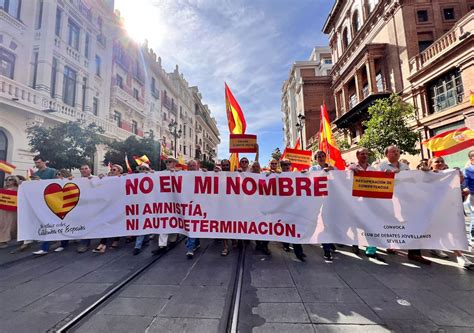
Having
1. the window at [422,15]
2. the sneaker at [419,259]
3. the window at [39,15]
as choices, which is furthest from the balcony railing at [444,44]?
the window at [39,15]

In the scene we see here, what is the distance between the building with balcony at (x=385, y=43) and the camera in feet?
61.0

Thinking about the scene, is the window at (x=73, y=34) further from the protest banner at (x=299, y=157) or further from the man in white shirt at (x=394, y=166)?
the man in white shirt at (x=394, y=166)

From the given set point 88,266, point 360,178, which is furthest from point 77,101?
point 360,178

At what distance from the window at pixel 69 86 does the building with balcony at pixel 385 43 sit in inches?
952

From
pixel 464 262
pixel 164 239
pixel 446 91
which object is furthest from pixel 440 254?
pixel 446 91

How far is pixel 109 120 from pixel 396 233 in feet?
75.8

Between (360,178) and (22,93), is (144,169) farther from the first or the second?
(22,93)

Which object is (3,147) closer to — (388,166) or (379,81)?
(388,166)

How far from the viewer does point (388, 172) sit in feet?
13.7

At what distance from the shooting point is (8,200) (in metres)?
5.47

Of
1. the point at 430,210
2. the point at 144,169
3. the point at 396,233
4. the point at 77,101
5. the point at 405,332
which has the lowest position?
the point at 405,332

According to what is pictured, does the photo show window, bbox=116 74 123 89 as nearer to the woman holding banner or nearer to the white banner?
the woman holding banner

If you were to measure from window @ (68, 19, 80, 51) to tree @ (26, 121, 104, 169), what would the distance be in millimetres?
10697

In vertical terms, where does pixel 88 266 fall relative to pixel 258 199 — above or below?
below
